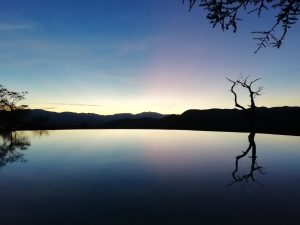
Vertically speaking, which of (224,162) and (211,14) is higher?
(211,14)

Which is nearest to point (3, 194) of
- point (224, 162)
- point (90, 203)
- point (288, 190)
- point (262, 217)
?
point (90, 203)

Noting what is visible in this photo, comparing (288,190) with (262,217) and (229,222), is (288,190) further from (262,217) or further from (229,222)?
(229,222)

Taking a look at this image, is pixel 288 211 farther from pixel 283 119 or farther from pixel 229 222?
pixel 283 119

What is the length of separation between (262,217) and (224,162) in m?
11.9

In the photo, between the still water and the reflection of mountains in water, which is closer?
the still water

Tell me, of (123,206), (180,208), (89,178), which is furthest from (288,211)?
(89,178)

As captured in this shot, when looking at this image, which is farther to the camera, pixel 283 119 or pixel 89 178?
pixel 283 119

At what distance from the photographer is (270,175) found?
16.2 meters

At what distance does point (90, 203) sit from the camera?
425 inches

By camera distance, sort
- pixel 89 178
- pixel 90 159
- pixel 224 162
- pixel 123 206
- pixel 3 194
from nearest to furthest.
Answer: pixel 123 206 → pixel 3 194 → pixel 89 178 → pixel 224 162 → pixel 90 159

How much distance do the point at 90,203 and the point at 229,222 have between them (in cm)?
461

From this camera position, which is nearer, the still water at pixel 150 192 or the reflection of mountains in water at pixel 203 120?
the still water at pixel 150 192

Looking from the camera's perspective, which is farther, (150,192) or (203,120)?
(203,120)

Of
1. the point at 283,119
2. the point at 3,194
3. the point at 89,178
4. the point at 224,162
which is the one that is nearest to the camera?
the point at 3,194
